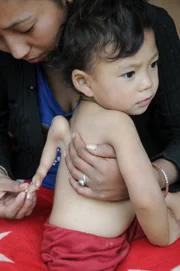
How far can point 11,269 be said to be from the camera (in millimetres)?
1193

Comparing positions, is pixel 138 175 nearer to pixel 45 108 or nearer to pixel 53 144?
pixel 53 144

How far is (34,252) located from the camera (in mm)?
1299

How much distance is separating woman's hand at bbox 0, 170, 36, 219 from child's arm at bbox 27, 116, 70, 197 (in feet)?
0.11

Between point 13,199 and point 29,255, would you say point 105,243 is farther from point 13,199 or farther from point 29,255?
point 13,199

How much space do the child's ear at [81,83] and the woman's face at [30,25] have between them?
0.50 feet

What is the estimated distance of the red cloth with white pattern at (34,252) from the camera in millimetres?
1202

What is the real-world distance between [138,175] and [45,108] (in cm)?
57

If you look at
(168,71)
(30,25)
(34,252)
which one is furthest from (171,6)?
(34,252)

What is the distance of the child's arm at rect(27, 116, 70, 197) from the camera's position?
1329mm

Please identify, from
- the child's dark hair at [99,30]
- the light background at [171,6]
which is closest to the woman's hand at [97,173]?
the child's dark hair at [99,30]

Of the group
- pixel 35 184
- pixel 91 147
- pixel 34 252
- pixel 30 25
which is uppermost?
pixel 30 25

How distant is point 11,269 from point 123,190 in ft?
1.17

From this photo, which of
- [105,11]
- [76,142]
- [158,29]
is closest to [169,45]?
[158,29]

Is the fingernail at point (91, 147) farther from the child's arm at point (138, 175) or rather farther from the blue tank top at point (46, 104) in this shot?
the blue tank top at point (46, 104)
